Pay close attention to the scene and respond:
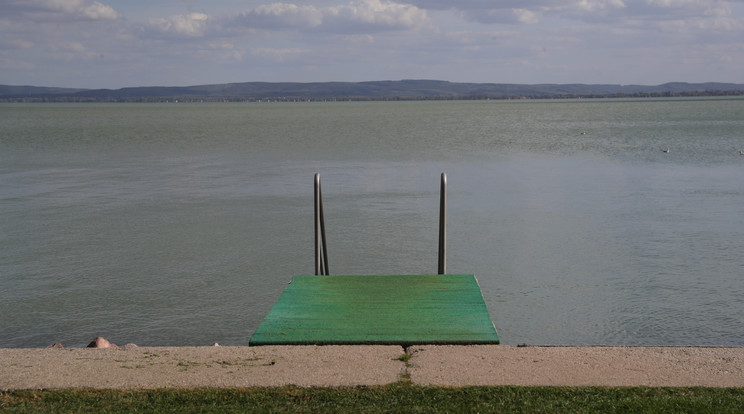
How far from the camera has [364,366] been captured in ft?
15.4

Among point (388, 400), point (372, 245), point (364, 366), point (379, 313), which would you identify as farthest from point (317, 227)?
point (372, 245)

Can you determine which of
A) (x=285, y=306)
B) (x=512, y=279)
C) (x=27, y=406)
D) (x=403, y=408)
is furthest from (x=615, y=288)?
(x=27, y=406)

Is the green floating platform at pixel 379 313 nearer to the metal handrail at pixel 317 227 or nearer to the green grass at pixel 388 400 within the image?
the metal handrail at pixel 317 227

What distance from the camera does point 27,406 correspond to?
4.15m

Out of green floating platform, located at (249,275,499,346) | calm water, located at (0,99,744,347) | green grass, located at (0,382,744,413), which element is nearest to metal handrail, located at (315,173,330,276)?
green floating platform, located at (249,275,499,346)

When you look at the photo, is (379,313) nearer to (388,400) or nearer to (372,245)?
(388,400)

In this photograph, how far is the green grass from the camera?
406cm

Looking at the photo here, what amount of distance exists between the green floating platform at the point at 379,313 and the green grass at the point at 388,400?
103cm

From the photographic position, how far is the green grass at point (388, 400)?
13.3 feet

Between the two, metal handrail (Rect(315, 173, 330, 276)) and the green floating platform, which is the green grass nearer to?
the green floating platform

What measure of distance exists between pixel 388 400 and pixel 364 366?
0.56 meters

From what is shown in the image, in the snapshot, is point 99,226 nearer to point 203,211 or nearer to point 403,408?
point 203,211

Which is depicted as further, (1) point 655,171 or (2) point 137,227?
(1) point 655,171

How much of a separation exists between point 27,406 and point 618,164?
2268 cm
